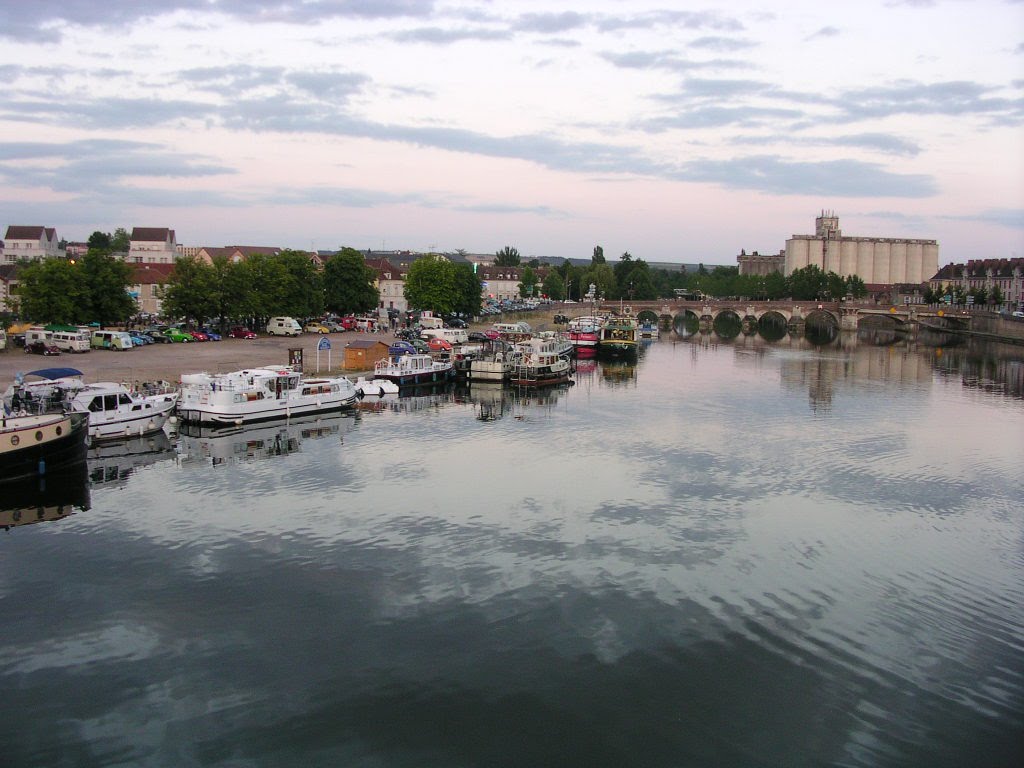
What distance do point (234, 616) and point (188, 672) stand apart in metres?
2.26

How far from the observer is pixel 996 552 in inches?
907

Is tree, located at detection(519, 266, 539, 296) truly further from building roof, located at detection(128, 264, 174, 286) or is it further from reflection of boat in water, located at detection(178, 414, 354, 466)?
reflection of boat in water, located at detection(178, 414, 354, 466)

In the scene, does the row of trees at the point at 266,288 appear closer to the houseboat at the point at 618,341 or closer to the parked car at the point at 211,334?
the parked car at the point at 211,334

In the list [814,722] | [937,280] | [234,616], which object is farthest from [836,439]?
[937,280]

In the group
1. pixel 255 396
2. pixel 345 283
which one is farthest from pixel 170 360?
pixel 345 283

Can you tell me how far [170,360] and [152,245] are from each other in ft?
278

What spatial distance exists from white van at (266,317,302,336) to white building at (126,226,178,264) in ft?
203

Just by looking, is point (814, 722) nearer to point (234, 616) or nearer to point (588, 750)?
point (588, 750)

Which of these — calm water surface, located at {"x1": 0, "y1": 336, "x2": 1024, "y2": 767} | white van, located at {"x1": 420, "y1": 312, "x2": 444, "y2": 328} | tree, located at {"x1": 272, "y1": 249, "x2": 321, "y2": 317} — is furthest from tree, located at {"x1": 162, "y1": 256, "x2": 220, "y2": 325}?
calm water surface, located at {"x1": 0, "y1": 336, "x2": 1024, "y2": 767}

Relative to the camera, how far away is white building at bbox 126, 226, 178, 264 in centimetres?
12631

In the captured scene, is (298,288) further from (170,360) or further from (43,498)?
(43,498)

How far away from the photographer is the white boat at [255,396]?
3734cm

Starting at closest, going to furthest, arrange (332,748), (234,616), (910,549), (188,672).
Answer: (332,748) → (188,672) → (234,616) → (910,549)

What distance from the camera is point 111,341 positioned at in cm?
5378
